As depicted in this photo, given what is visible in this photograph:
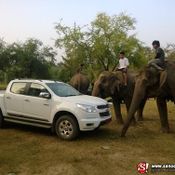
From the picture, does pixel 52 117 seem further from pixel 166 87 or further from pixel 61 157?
pixel 166 87

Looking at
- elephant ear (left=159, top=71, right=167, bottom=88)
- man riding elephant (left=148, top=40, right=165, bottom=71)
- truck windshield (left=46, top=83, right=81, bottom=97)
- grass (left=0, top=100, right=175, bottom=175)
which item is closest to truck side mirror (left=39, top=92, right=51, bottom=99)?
truck windshield (left=46, top=83, right=81, bottom=97)

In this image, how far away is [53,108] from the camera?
11.2 m

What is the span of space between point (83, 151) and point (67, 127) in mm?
1479

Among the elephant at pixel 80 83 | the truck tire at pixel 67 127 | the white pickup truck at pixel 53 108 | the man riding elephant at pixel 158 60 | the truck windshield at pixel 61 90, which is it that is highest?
the man riding elephant at pixel 158 60

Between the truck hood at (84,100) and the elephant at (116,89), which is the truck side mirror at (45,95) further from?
the elephant at (116,89)

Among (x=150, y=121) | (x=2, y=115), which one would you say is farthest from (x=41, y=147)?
(x=150, y=121)

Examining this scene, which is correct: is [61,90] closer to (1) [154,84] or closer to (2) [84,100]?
(2) [84,100]

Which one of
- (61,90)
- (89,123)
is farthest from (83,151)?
(61,90)

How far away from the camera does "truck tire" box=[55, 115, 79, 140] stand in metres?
10.7

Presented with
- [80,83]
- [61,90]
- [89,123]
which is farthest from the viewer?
[80,83]

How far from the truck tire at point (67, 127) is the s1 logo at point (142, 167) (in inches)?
116

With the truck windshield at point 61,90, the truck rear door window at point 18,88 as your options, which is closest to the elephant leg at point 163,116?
the truck windshield at point 61,90

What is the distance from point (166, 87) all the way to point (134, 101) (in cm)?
129

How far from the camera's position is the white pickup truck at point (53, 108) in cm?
1071
